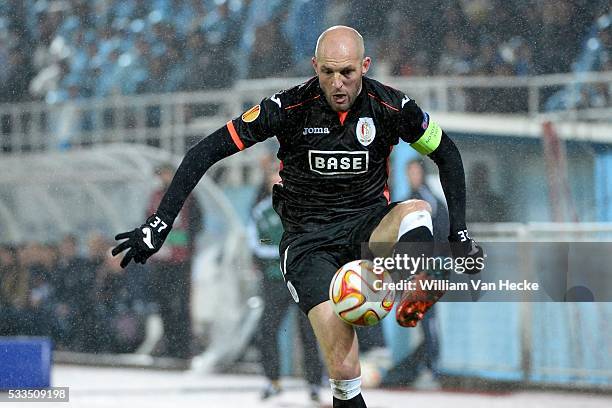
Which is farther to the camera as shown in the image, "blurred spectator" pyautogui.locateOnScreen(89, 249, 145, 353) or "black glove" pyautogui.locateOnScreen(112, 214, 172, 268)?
"blurred spectator" pyautogui.locateOnScreen(89, 249, 145, 353)

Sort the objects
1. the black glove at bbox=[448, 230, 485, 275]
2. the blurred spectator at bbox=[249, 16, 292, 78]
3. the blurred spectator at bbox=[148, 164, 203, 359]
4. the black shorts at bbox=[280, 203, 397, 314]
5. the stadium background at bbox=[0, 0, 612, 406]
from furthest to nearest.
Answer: the blurred spectator at bbox=[148, 164, 203, 359]
the blurred spectator at bbox=[249, 16, 292, 78]
the stadium background at bbox=[0, 0, 612, 406]
the black glove at bbox=[448, 230, 485, 275]
the black shorts at bbox=[280, 203, 397, 314]

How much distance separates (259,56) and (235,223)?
1325 mm

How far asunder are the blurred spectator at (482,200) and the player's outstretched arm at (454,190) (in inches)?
101

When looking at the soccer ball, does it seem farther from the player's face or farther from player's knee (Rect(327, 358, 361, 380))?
the player's face

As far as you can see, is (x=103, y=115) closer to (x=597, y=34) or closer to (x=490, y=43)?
(x=490, y=43)

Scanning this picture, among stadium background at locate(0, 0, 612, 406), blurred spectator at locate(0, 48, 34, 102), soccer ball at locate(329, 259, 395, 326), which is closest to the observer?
soccer ball at locate(329, 259, 395, 326)

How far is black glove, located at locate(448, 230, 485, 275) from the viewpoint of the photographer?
5.07 meters

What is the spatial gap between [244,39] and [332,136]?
3.27 m

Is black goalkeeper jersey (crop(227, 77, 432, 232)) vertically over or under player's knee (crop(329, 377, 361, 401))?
over

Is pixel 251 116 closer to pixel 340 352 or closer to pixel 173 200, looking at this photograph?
pixel 173 200

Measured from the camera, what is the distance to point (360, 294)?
4691 millimetres

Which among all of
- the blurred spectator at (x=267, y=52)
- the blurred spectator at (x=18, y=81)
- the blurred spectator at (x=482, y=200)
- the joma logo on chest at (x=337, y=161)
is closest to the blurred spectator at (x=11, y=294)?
the blurred spectator at (x=18, y=81)

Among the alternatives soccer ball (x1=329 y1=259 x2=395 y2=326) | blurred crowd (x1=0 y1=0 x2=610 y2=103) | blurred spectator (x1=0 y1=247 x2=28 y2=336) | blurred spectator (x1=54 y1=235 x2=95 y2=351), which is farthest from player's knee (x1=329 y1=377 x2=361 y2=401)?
blurred spectator (x1=0 y1=247 x2=28 y2=336)

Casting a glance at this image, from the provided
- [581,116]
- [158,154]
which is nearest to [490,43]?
[581,116]
